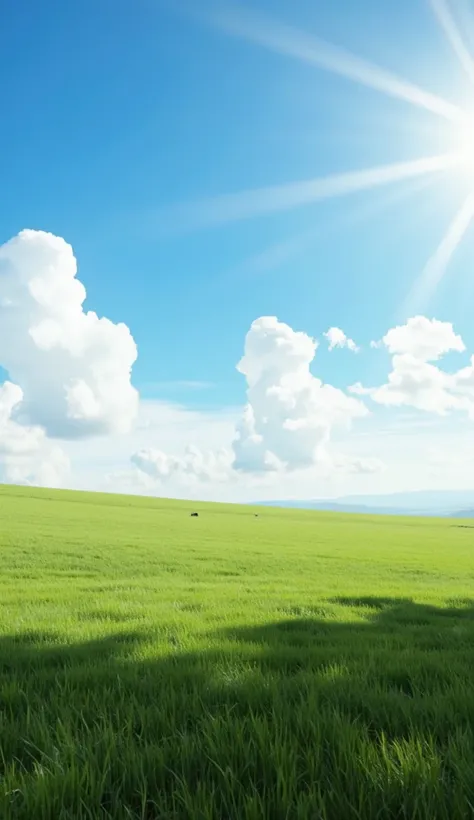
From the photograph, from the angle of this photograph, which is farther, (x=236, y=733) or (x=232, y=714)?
(x=232, y=714)

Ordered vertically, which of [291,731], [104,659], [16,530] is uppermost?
[291,731]

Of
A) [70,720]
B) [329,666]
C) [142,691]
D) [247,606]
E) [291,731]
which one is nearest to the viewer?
[291,731]

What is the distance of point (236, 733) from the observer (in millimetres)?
3117

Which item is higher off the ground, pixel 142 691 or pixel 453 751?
pixel 453 751

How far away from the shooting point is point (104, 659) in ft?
17.7

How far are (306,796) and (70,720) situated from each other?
1.89 m

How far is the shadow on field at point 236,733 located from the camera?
249 cm

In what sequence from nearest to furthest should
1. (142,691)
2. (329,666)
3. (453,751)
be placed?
1. (453,751)
2. (142,691)
3. (329,666)

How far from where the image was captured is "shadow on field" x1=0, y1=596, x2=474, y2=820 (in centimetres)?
249

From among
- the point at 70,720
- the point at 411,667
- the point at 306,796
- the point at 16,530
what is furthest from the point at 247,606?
the point at 16,530

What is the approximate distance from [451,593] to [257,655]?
11600 millimetres

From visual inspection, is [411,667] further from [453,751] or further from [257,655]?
[453,751]

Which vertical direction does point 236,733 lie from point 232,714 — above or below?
above

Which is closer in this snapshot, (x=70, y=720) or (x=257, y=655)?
(x=70, y=720)
